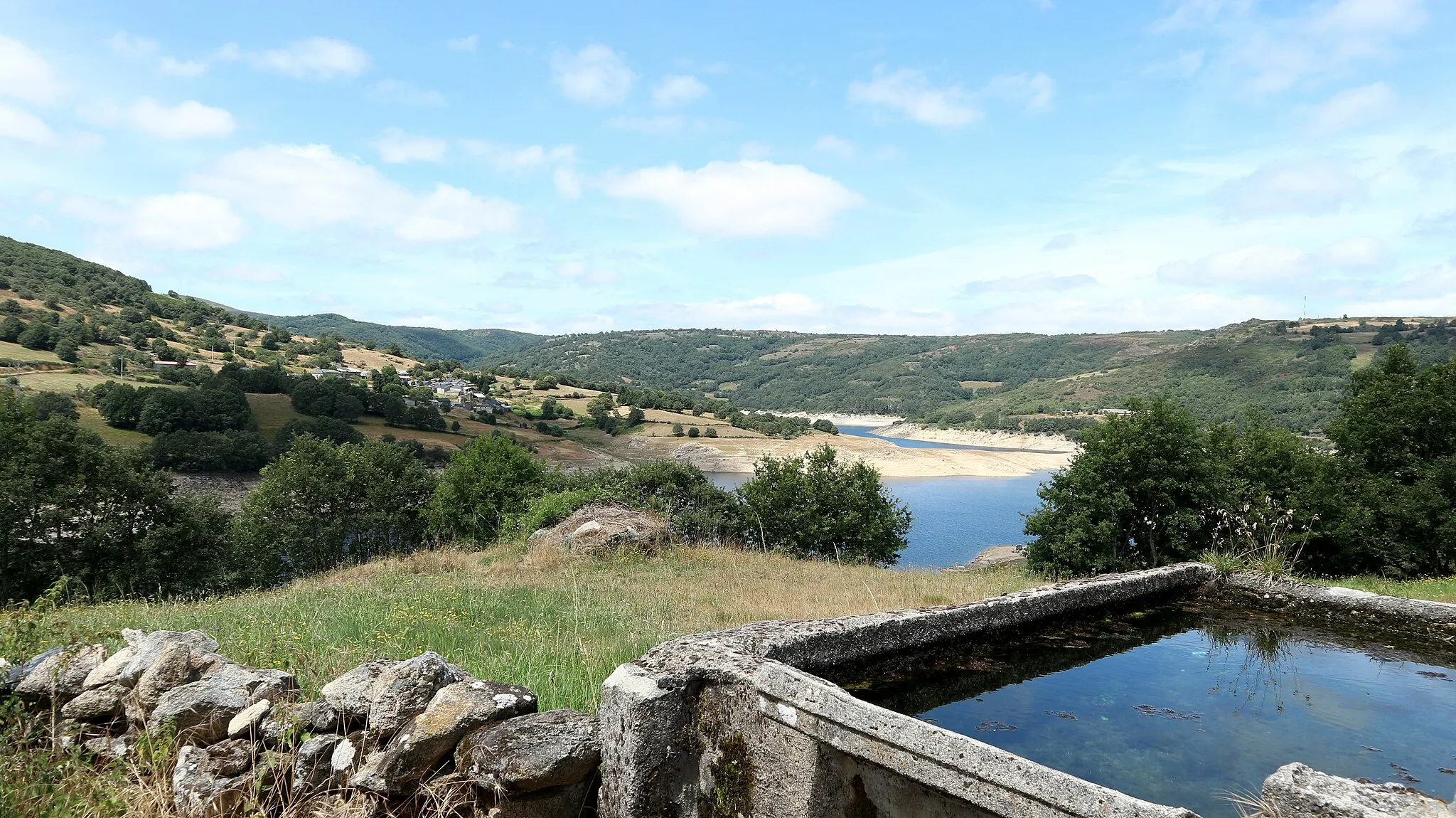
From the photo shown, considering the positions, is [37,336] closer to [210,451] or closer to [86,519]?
[210,451]

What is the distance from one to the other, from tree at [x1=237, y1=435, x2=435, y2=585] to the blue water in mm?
22998

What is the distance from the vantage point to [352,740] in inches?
138

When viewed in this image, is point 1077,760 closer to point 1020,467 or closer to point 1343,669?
point 1343,669

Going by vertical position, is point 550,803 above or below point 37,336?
below

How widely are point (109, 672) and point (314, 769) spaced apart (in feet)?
6.21

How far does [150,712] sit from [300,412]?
251 ft

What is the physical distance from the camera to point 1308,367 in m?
102

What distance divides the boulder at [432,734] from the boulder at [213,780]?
0.60 metres

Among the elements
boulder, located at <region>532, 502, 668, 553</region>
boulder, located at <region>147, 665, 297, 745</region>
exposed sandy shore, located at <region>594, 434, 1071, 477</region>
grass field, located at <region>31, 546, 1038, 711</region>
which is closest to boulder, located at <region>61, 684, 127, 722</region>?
boulder, located at <region>147, 665, 297, 745</region>

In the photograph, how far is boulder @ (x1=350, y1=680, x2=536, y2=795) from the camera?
333cm

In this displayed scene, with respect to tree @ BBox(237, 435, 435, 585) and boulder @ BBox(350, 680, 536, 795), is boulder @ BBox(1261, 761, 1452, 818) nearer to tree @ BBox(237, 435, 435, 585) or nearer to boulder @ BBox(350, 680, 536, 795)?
boulder @ BBox(350, 680, 536, 795)

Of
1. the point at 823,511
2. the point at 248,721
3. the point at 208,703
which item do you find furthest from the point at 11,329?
the point at 248,721

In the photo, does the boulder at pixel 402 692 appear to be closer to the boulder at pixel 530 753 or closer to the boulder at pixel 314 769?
the boulder at pixel 314 769

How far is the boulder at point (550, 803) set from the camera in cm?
321
